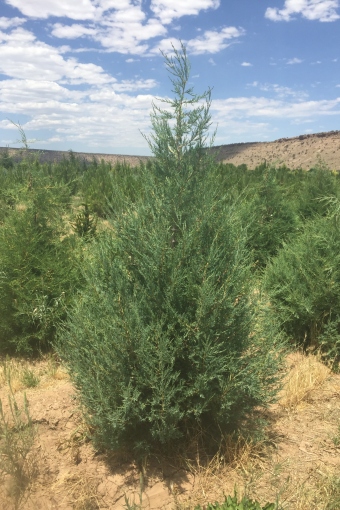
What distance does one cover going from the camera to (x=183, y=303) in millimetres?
3164

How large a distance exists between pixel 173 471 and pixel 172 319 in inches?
51.5

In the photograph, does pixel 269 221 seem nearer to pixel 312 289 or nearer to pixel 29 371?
pixel 312 289

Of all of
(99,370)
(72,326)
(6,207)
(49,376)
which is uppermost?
(6,207)

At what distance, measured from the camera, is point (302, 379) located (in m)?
4.68

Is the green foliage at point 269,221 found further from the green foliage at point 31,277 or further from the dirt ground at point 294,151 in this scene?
the dirt ground at point 294,151

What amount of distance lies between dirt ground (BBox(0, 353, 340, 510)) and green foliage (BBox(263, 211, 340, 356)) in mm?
1692

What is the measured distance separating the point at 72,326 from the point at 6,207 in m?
4.37

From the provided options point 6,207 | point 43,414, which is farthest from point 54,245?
point 43,414

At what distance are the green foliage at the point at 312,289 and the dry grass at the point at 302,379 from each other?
35 centimetres

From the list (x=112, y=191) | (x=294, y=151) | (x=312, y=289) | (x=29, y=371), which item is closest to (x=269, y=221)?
(x=312, y=289)

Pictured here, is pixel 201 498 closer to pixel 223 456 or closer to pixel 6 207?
pixel 223 456

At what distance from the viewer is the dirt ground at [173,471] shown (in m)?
2.92

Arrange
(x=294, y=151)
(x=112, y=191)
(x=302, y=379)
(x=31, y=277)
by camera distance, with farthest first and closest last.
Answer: (x=294, y=151)
(x=31, y=277)
(x=112, y=191)
(x=302, y=379)

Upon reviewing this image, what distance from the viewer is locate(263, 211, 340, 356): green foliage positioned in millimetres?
5547
